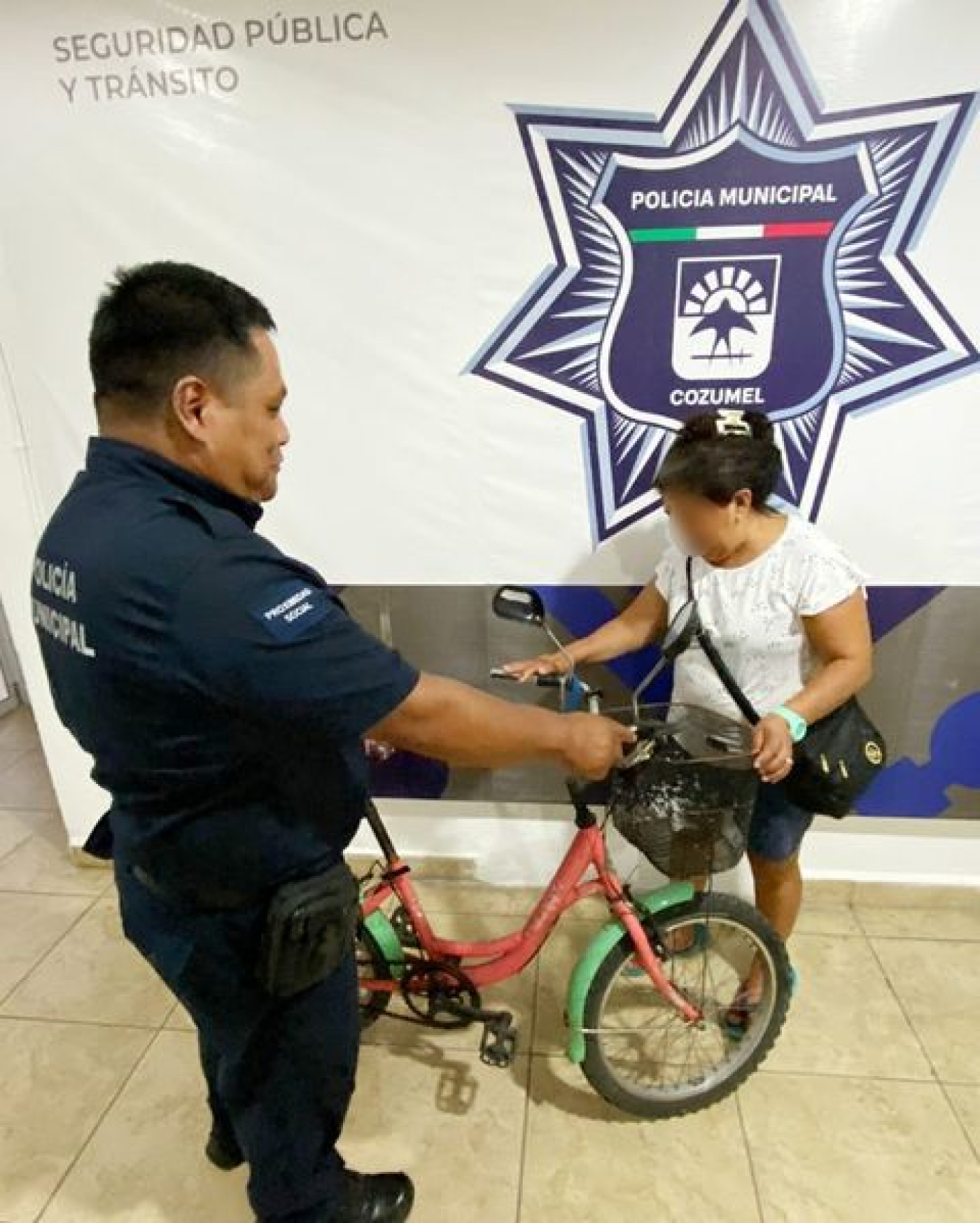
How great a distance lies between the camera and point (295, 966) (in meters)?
1.09

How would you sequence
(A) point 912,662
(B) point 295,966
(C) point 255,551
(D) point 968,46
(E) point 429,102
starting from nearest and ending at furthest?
(C) point 255,551 < (B) point 295,966 < (D) point 968,46 < (E) point 429,102 < (A) point 912,662

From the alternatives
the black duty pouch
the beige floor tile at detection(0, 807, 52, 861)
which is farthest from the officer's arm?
the beige floor tile at detection(0, 807, 52, 861)

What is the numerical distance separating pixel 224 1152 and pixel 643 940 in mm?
1011

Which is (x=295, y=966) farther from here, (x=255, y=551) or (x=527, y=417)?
(x=527, y=417)

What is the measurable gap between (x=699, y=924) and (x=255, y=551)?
126 cm

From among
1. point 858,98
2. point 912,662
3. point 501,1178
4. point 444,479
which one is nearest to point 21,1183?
point 501,1178

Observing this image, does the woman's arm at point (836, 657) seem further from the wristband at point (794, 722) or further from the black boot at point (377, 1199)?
the black boot at point (377, 1199)

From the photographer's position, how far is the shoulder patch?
852 mm

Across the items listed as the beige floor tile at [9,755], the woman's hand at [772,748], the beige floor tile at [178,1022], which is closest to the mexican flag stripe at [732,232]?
the woman's hand at [772,748]

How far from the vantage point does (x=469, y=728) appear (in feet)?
3.29

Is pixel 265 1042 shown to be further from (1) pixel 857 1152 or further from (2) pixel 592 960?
(1) pixel 857 1152

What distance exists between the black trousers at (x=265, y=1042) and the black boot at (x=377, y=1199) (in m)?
0.05

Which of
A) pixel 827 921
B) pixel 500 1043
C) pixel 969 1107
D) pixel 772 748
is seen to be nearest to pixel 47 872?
pixel 500 1043

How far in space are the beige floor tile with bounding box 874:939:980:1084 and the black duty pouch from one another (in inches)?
61.1
